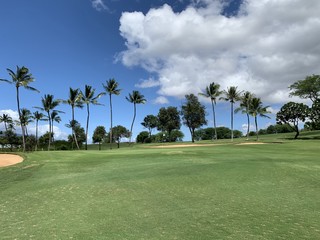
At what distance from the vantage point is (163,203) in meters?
12.3

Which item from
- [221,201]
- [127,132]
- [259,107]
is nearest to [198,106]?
[259,107]

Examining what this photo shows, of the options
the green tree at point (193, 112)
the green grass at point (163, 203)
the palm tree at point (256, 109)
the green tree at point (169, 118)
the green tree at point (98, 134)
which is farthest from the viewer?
the green tree at point (98, 134)

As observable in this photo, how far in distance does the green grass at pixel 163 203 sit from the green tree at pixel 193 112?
7451cm

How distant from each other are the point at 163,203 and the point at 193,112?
3323 inches

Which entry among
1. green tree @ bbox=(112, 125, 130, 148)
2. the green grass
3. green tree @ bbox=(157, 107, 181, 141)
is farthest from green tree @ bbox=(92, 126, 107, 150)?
the green grass

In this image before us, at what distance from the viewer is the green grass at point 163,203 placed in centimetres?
902

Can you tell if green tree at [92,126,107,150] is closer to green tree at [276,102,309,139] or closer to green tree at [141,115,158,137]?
green tree at [141,115,158,137]

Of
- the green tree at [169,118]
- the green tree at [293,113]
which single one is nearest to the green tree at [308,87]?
the green tree at [293,113]

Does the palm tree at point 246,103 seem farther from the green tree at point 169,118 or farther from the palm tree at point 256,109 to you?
the green tree at point 169,118

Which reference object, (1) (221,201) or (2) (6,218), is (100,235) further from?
(1) (221,201)

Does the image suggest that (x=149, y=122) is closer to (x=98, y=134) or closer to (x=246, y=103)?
(x=98, y=134)

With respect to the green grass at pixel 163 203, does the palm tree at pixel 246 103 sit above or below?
above

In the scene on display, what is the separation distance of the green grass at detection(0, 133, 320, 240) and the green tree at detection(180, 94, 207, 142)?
74512mm

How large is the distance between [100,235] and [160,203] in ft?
13.3
